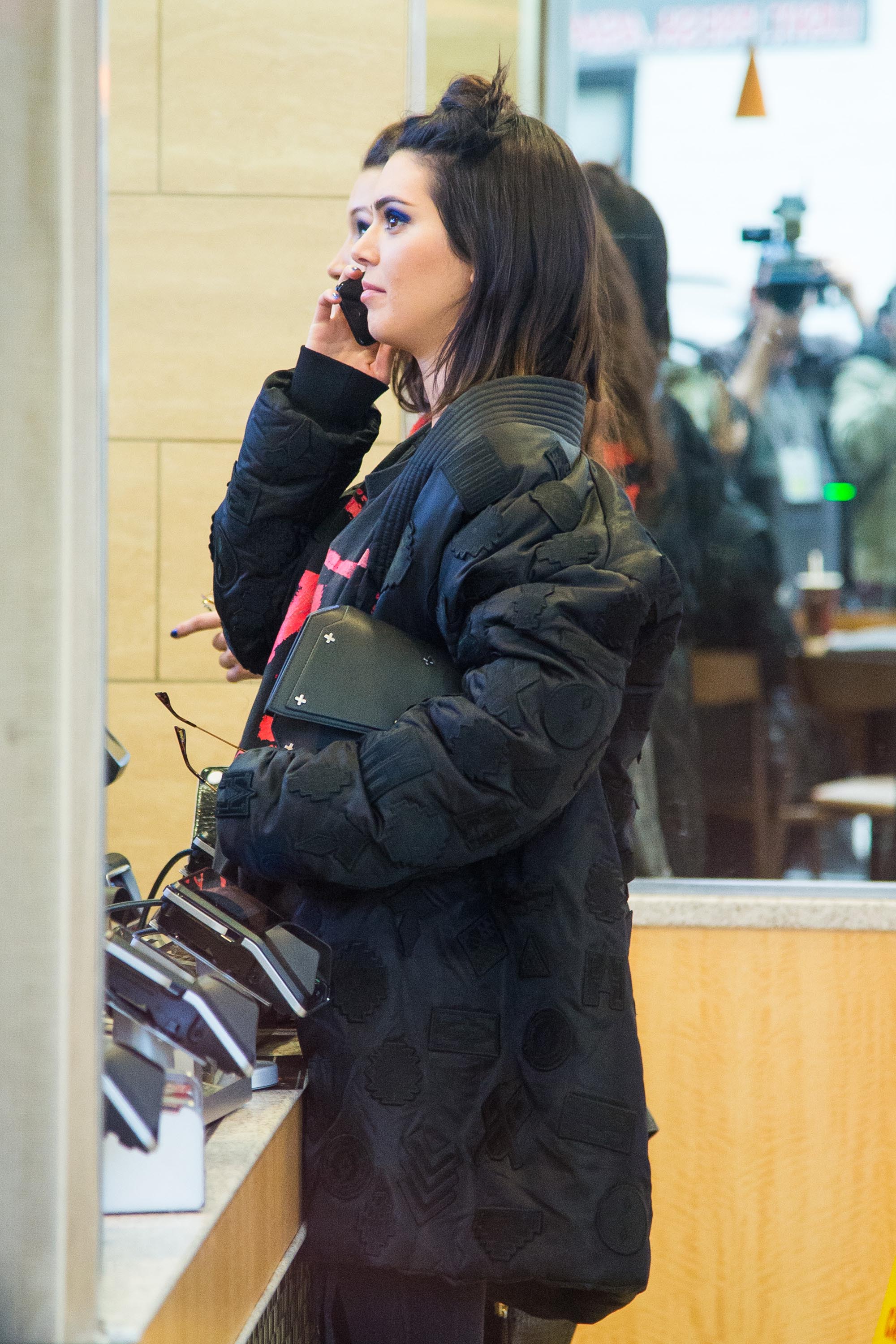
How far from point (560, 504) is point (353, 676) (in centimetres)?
21

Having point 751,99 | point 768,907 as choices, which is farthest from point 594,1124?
point 751,99

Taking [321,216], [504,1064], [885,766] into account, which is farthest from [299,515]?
[885,766]

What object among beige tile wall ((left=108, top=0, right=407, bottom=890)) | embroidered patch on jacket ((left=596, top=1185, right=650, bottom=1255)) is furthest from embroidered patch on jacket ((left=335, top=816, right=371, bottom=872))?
beige tile wall ((left=108, top=0, right=407, bottom=890))

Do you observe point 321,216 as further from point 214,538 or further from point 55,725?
point 55,725

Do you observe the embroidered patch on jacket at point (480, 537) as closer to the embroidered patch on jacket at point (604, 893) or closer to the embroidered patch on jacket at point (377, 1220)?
the embroidered patch on jacket at point (604, 893)

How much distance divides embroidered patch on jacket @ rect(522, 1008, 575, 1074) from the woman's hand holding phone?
674 millimetres

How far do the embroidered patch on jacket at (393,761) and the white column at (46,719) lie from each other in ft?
1.19

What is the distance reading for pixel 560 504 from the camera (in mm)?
1023

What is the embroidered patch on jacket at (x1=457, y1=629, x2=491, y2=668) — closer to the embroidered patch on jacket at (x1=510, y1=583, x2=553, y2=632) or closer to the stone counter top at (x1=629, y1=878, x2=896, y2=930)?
the embroidered patch on jacket at (x1=510, y1=583, x2=553, y2=632)

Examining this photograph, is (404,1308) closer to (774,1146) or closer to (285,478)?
(285,478)

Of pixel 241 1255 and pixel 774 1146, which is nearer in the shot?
pixel 241 1255

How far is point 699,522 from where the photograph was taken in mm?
2680

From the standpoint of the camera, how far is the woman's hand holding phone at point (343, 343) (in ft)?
4.48

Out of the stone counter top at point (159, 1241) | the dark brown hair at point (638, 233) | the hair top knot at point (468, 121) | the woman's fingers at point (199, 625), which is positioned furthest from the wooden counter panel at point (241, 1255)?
the dark brown hair at point (638, 233)
